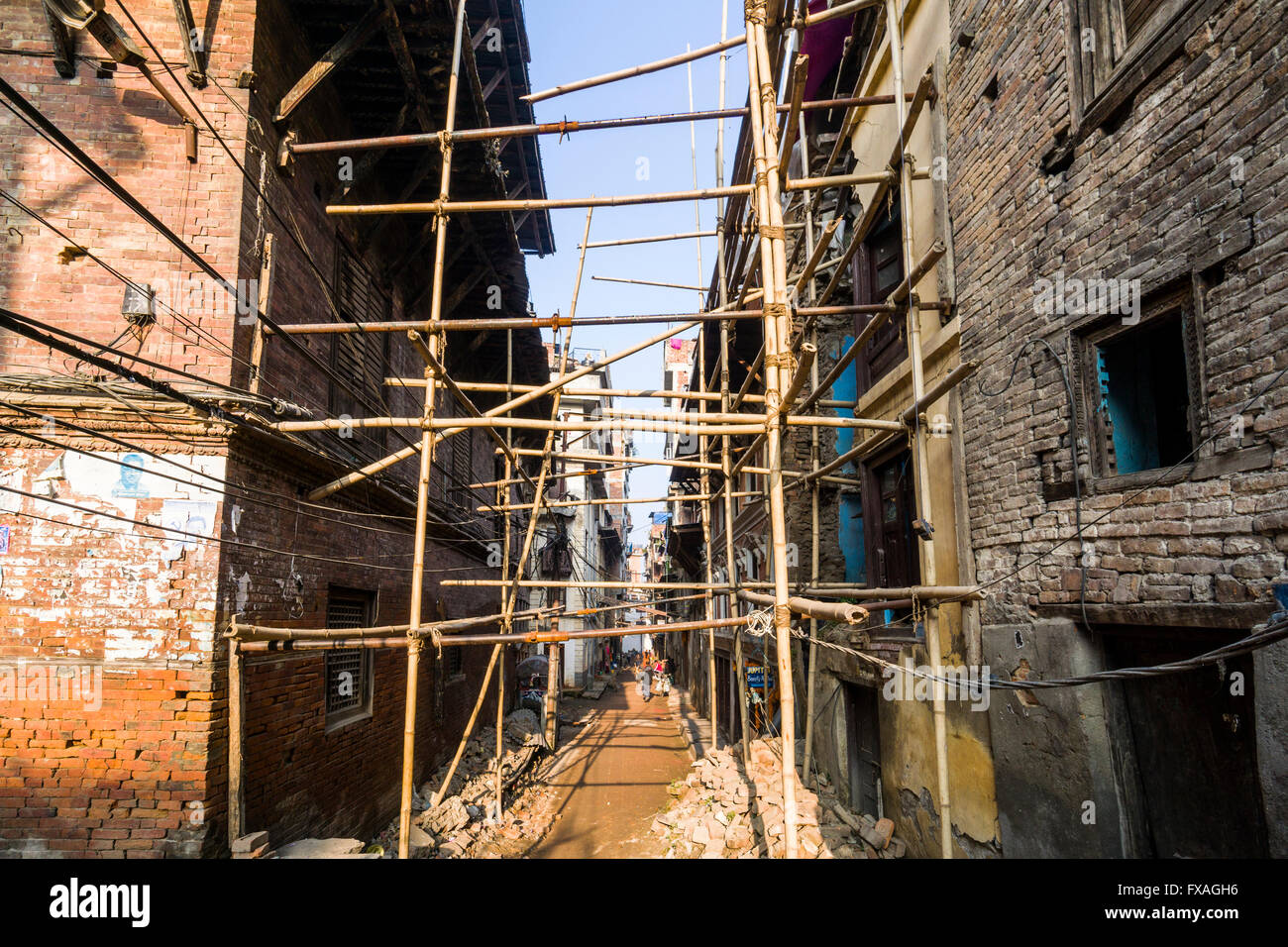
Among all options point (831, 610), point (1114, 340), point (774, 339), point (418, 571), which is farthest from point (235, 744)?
point (1114, 340)

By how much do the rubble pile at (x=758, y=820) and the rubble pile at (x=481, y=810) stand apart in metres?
2.28

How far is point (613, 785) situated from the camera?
13828mm

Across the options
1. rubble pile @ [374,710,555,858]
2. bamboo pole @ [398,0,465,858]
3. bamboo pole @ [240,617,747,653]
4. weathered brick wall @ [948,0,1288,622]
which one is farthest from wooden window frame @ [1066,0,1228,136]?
rubble pile @ [374,710,555,858]

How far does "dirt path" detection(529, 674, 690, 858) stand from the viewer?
1030 centimetres

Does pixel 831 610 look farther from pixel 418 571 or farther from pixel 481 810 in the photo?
pixel 481 810

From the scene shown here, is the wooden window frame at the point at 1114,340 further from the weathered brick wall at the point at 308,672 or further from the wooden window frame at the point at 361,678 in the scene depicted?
the wooden window frame at the point at 361,678

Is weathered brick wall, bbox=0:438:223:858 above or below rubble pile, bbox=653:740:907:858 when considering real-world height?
above

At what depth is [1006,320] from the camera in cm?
553

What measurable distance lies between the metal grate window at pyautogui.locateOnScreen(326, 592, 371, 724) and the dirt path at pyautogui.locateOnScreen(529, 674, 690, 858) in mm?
3540

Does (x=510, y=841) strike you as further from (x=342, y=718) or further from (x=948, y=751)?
(x=948, y=751)

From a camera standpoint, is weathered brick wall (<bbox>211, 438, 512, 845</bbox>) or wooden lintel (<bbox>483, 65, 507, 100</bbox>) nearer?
weathered brick wall (<bbox>211, 438, 512, 845</bbox>)

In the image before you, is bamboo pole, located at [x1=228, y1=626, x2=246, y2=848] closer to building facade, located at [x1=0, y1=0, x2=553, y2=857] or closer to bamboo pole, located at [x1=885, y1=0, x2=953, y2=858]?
building facade, located at [x1=0, y1=0, x2=553, y2=857]

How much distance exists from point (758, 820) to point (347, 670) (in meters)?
5.31
